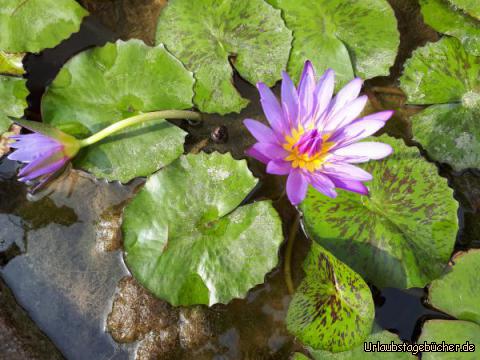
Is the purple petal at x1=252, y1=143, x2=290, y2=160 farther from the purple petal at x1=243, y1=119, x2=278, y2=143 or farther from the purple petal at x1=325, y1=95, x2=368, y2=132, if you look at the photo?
the purple petal at x1=325, y1=95, x2=368, y2=132

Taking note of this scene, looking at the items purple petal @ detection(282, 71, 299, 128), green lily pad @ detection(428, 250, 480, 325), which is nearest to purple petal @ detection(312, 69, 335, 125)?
purple petal @ detection(282, 71, 299, 128)

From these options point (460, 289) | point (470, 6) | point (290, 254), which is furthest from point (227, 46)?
point (460, 289)

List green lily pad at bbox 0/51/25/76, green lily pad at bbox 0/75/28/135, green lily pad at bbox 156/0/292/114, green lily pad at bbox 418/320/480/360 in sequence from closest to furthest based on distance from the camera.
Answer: green lily pad at bbox 418/320/480/360 < green lily pad at bbox 0/75/28/135 < green lily pad at bbox 156/0/292/114 < green lily pad at bbox 0/51/25/76

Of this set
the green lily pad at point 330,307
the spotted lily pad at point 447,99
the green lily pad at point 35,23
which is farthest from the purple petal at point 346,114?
the green lily pad at point 35,23

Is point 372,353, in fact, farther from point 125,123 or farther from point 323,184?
point 125,123

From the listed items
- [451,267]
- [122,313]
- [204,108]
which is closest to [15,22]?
[204,108]

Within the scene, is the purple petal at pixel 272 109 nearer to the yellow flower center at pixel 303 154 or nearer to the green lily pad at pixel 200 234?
the yellow flower center at pixel 303 154

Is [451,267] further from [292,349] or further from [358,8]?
[358,8]
